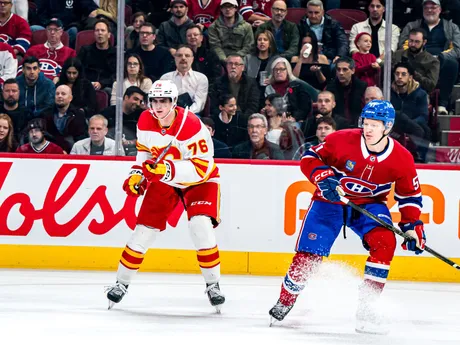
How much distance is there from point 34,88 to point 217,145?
1456mm

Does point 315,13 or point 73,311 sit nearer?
point 73,311

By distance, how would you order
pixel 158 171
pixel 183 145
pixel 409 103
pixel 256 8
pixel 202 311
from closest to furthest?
pixel 158 171 < pixel 183 145 < pixel 202 311 < pixel 409 103 < pixel 256 8

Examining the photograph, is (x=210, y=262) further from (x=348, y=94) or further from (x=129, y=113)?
(x=348, y=94)

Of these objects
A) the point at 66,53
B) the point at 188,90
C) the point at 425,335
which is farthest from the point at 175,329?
the point at 66,53

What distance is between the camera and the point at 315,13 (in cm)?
749

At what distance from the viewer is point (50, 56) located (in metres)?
7.47

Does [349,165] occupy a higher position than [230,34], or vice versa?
[230,34]

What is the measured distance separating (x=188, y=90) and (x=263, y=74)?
567 mm

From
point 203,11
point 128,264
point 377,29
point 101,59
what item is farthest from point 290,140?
point 128,264

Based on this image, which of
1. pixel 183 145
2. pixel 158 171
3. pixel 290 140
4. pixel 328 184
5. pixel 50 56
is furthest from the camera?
pixel 50 56

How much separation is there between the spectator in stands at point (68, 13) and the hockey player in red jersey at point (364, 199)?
3051mm

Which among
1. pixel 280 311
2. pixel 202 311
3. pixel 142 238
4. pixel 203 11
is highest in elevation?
pixel 203 11

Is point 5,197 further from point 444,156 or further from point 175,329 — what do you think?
point 444,156

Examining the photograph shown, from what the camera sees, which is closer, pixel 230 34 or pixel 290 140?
pixel 290 140
